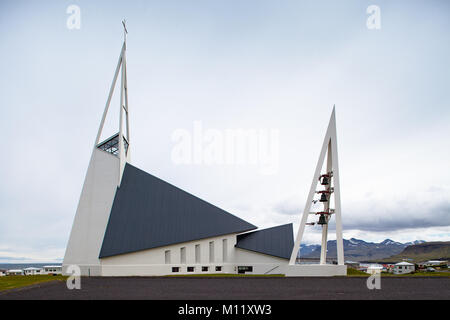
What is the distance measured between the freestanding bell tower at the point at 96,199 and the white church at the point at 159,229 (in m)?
0.09

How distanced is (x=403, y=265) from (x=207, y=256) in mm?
34102

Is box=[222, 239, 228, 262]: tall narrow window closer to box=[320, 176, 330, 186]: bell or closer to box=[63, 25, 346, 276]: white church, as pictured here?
box=[63, 25, 346, 276]: white church

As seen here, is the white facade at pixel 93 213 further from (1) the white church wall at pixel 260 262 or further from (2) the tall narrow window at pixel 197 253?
(1) the white church wall at pixel 260 262

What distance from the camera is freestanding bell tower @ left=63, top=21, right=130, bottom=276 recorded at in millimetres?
38188

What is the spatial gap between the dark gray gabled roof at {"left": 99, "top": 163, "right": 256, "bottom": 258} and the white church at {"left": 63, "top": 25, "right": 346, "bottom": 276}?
0.30 ft

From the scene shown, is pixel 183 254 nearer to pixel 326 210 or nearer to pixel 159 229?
pixel 159 229

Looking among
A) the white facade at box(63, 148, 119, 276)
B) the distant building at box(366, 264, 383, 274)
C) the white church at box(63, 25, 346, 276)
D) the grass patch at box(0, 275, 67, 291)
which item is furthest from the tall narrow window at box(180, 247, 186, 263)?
the distant building at box(366, 264, 383, 274)

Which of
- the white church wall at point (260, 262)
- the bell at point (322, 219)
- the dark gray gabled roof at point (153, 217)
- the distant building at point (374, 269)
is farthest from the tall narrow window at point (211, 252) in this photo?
the distant building at point (374, 269)

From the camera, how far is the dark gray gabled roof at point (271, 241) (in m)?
47.3

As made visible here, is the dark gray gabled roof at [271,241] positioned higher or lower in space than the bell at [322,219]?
lower

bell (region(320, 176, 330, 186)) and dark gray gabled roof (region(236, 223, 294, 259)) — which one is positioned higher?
bell (region(320, 176, 330, 186))
